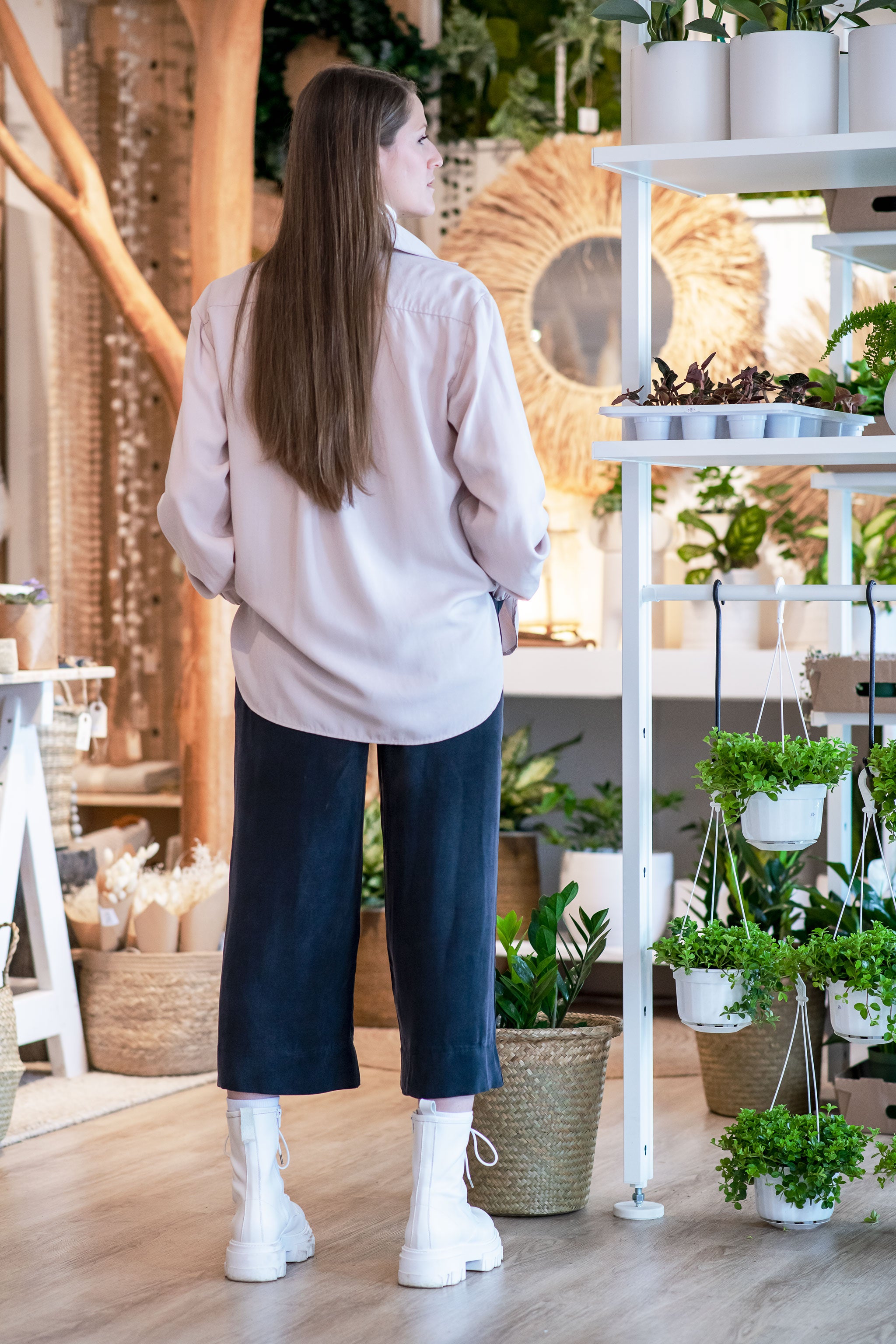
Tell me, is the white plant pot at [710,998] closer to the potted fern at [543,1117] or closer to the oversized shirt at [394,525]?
the potted fern at [543,1117]

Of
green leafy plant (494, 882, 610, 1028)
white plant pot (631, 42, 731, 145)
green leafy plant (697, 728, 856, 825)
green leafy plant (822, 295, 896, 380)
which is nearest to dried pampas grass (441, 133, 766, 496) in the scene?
green leafy plant (822, 295, 896, 380)

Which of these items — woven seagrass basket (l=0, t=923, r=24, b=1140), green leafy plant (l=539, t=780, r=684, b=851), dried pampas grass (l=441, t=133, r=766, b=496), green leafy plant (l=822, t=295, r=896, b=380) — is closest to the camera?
green leafy plant (l=822, t=295, r=896, b=380)

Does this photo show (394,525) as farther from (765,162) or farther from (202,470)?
(765,162)

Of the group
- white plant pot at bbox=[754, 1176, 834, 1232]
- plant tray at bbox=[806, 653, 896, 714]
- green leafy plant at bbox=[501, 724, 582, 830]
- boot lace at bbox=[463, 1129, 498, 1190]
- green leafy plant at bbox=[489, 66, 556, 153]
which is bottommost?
white plant pot at bbox=[754, 1176, 834, 1232]

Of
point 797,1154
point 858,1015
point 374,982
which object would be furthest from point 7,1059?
point 858,1015

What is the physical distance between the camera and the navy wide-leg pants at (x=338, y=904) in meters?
2.23

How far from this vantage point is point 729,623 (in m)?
4.18

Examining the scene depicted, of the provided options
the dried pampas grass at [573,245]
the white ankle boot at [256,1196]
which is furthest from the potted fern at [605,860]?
the white ankle boot at [256,1196]

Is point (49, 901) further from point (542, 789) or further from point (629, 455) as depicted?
point (629, 455)

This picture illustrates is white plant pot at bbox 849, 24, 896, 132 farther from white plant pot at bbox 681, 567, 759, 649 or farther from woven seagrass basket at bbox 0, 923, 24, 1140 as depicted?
woven seagrass basket at bbox 0, 923, 24, 1140

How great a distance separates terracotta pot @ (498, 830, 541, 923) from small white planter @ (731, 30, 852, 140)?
88.2 inches

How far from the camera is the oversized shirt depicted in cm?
217

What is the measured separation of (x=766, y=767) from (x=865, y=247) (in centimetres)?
128

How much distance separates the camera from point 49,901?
354cm
